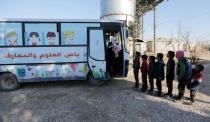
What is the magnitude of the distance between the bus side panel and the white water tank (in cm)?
683

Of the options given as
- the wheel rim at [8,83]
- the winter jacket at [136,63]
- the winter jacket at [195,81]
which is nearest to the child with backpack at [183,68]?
the winter jacket at [195,81]

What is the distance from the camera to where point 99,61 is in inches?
394

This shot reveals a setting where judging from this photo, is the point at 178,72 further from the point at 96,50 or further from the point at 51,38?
the point at 51,38

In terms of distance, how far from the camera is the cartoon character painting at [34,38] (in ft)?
31.4

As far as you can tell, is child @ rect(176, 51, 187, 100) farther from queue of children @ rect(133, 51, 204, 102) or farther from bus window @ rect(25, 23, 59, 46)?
bus window @ rect(25, 23, 59, 46)

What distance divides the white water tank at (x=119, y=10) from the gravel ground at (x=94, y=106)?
684 cm

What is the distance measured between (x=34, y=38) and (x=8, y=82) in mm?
2051

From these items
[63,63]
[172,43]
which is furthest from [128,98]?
[172,43]

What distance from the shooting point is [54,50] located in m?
9.74

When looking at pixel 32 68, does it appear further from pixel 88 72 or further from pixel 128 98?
pixel 128 98

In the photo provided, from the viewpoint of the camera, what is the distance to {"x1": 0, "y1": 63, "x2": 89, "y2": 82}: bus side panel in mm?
9664

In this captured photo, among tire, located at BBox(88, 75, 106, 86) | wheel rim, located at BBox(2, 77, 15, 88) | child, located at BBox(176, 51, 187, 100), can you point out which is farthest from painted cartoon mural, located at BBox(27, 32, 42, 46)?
child, located at BBox(176, 51, 187, 100)

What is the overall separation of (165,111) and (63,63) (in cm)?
456

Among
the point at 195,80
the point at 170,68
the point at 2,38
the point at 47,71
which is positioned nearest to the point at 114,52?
the point at 47,71
